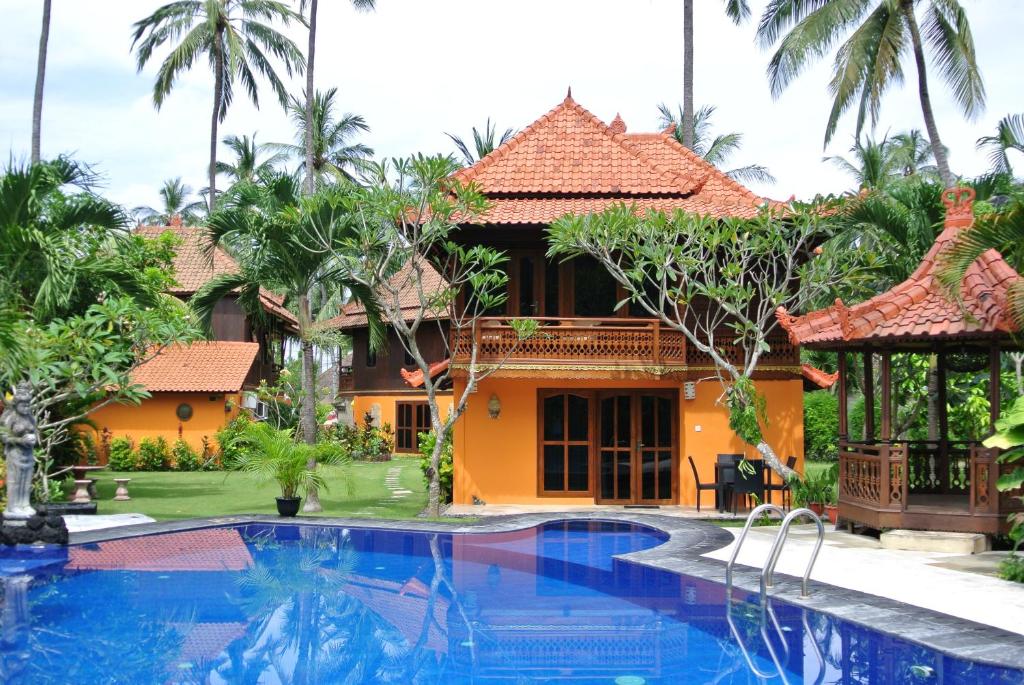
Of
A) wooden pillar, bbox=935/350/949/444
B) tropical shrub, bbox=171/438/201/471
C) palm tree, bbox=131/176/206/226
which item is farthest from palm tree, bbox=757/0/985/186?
palm tree, bbox=131/176/206/226

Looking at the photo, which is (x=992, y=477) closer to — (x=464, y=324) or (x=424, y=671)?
(x=424, y=671)

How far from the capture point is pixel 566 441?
785 inches

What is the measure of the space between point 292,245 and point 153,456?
15940 millimetres

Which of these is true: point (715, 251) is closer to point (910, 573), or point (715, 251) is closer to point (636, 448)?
point (636, 448)

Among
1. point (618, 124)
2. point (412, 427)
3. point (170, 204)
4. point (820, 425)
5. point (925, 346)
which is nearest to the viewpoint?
point (925, 346)

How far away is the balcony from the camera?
19016 millimetres

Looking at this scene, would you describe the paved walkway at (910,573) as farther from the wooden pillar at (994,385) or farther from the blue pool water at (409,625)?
the wooden pillar at (994,385)

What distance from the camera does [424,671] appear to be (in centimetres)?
845

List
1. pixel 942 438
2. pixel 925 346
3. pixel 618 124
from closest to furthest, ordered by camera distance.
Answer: pixel 925 346
pixel 942 438
pixel 618 124

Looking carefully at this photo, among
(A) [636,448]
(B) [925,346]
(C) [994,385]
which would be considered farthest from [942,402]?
(A) [636,448]

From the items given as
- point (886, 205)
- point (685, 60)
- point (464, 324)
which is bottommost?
point (464, 324)

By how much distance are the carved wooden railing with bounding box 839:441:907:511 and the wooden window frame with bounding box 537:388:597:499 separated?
590 cm

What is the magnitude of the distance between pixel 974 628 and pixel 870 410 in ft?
25.7

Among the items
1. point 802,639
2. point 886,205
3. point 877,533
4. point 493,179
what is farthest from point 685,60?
point 802,639
